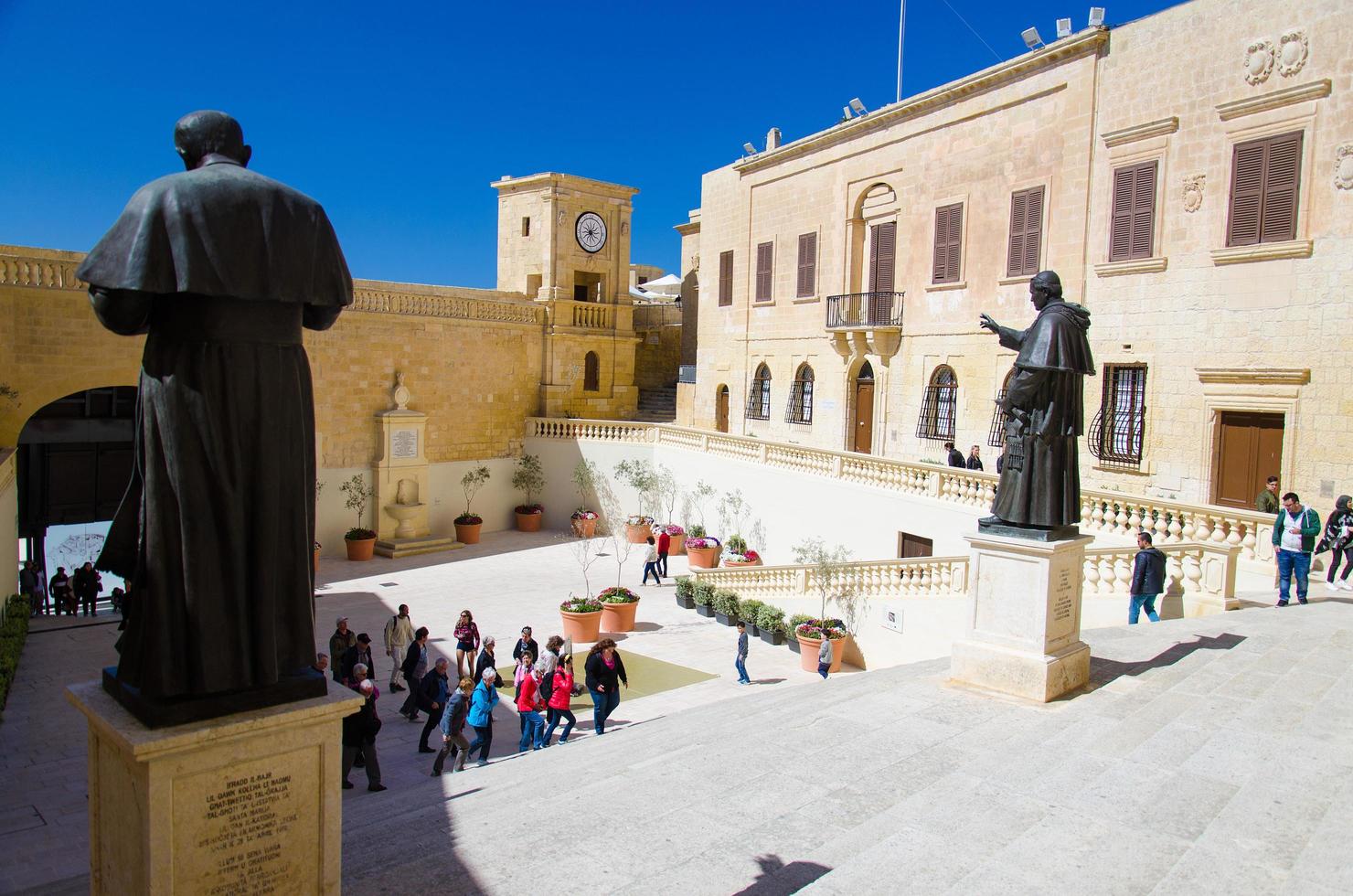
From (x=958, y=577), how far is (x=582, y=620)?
670 centimetres

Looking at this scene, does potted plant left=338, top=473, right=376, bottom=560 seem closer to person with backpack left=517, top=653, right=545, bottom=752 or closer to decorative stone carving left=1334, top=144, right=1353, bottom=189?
person with backpack left=517, top=653, right=545, bottom=752

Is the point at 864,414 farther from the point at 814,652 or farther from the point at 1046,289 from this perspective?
the point at 1046,289

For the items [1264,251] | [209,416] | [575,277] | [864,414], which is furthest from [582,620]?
[575,277]

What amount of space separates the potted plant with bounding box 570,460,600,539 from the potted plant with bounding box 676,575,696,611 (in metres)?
7.35

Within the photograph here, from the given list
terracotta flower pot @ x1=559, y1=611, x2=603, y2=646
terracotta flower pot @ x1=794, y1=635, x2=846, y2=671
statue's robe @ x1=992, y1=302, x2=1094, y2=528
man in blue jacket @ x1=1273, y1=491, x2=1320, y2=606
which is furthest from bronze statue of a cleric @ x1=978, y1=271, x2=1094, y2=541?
terracotta flower pot @ x1=559, y1=611, x2=603, y2=646

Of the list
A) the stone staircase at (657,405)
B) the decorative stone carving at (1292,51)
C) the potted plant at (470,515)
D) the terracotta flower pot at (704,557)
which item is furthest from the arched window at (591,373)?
the decorative stone carving at (1292,51)

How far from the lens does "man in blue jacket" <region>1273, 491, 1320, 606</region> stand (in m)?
10.8

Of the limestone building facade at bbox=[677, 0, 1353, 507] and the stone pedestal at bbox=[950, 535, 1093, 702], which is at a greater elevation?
the limestone building facade at bbox=[677, 0, 1353, 507]

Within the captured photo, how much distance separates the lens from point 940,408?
20.9 metres

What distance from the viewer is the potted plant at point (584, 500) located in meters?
26.0

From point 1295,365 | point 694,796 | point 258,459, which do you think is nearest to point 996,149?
point 1295,365

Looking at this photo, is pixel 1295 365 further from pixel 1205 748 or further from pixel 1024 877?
pixel 1024 877

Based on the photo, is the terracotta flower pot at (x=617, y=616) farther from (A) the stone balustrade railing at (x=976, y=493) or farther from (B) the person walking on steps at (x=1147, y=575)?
(B) the person walking on steps at (x=1147, y=575)

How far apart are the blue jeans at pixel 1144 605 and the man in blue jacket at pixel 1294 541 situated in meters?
1.56
